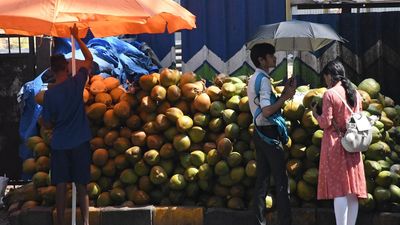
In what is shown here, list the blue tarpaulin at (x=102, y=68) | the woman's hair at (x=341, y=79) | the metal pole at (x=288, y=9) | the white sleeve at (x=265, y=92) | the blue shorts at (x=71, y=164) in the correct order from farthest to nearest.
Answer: the metal pole at (x=288, y=9) < the blue tarpaulin at (x=102, y=68) < the blue shorts at (x=71, y=164) < the white sleeve at (x=265, y=92) < the woman's hair at (x=341, y=79)

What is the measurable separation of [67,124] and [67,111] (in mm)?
131

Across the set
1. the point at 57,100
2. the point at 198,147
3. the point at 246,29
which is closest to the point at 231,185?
the point at 198,147

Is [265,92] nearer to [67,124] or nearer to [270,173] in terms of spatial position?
[270,173]

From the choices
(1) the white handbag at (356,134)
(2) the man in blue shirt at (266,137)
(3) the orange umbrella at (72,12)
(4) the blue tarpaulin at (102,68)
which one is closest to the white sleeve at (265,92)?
(2) the man in blue shirt at (266,137)

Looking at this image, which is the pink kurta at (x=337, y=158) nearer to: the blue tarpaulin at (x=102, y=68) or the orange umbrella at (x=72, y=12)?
the orange umbrella at (x=72, y=12)

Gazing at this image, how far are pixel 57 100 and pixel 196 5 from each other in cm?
331

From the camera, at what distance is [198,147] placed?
7.30 m

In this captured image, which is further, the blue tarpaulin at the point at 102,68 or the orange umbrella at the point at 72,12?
the blue tarpaulin at the point at 102,68

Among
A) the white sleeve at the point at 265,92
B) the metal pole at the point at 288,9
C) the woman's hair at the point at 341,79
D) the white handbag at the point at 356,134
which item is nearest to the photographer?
the white handbag at the point at 356,134

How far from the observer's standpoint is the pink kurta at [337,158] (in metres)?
6.02

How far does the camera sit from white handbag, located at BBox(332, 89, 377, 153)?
19.4 feet

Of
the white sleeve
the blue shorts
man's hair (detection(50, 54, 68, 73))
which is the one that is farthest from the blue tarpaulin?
the white sleeve

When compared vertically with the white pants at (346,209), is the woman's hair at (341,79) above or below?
above

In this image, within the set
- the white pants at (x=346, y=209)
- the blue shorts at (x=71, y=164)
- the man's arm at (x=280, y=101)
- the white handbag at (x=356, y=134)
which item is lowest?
the white pants at (x=346, y=209)
